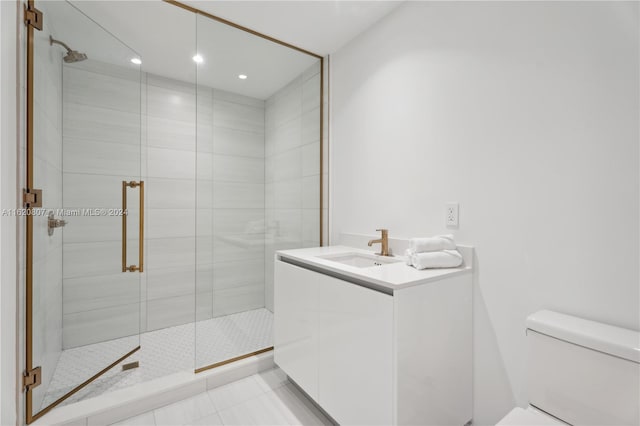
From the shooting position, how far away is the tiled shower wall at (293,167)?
2154mm

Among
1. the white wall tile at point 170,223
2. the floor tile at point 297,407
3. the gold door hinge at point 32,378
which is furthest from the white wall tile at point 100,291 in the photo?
the floor tile at point 297,407

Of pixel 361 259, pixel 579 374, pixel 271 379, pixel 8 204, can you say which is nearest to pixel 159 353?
pixel 271 379

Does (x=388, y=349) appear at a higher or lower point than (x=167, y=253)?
lower

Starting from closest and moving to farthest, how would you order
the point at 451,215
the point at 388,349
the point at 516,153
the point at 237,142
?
the point at 388,349, the point at 516,153, the point at 451,215, the point at 237,142

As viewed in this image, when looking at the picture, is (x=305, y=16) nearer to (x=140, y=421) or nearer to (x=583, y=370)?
(x=583, y=370)

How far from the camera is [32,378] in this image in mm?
1422

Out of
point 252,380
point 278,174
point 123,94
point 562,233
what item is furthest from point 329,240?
point 123,94

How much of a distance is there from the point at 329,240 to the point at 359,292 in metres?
1.12

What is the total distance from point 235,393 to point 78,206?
1447mm

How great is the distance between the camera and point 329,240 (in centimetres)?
241

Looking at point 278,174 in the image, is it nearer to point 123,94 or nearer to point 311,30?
point 311,30

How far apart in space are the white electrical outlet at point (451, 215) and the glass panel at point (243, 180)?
111cm

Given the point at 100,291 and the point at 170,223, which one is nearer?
the point at 100,291

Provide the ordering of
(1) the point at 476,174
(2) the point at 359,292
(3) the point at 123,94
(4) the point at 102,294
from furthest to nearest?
(3) the point at 123,94 → (4) the point at 102,294 → (1) the point at 476,174 → (2) the point at 359,292
